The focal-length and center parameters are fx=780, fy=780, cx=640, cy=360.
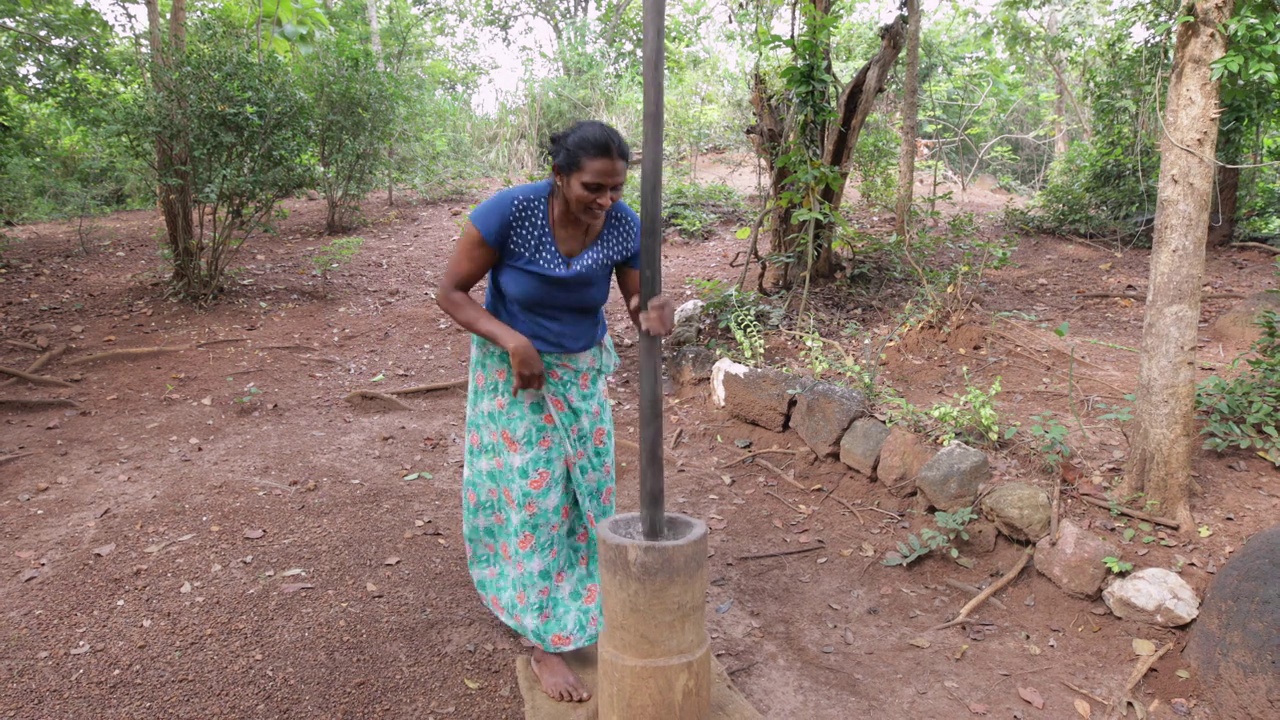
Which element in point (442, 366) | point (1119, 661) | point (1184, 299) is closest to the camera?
point (1119, 661)

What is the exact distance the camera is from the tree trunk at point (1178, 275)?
110 inches

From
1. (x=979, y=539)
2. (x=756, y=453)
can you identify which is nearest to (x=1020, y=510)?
(x=979, y=539)

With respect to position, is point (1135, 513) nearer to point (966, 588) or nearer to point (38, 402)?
point (966, 588)

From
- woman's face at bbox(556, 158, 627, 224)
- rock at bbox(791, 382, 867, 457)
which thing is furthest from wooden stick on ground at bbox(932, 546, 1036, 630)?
woman's face at bbox(556, 158, 627, 224)

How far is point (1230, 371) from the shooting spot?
4258 mm

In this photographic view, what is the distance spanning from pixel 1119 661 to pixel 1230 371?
243 centimetres

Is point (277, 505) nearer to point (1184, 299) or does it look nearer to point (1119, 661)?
point (1119, 661)

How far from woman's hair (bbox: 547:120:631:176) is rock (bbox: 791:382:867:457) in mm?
2456

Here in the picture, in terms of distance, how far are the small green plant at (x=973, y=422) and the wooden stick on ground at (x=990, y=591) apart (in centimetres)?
65

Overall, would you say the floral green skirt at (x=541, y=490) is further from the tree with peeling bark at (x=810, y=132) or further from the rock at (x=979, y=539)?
the tree with peeling bark at (x=810, y=132)

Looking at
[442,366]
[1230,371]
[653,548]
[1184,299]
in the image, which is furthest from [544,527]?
[1230,371]

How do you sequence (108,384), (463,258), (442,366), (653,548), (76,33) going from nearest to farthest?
1. (653,548)
2. (463,258)
3. (108,384)
4. (442,366)
5. (76,33)

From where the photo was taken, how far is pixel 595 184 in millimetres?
2092

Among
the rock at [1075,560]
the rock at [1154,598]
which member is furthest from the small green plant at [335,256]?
the rock at [1154,598]
